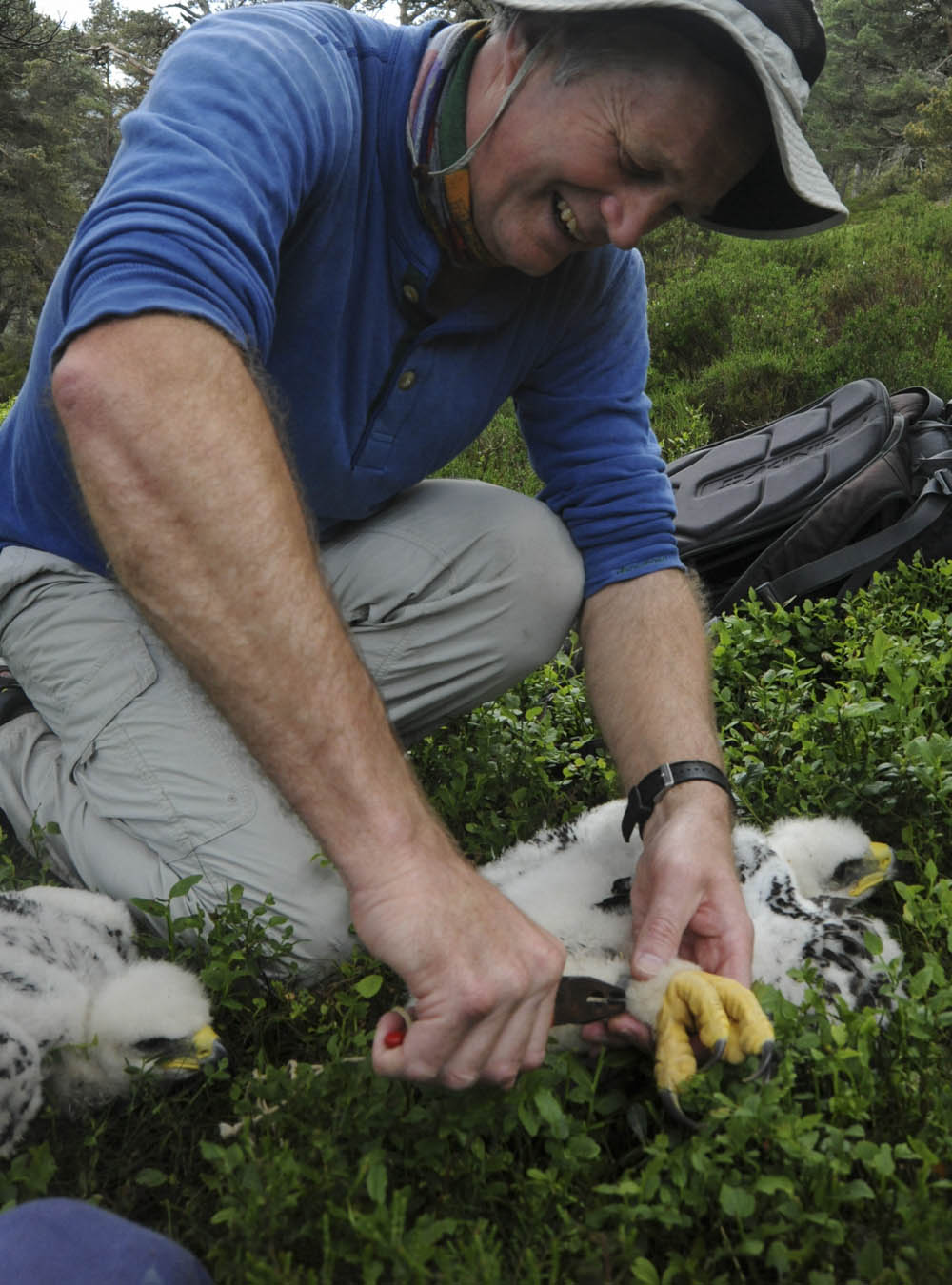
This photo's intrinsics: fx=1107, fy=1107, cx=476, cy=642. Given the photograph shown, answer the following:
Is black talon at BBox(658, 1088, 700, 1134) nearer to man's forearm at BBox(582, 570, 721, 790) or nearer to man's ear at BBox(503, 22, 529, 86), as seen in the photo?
man's forearm at BBox(582, 570, 721, 790)

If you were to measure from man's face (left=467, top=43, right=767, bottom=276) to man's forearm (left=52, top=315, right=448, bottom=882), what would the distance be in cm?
109

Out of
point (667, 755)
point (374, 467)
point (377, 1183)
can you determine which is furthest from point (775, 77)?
point (377, 1183)

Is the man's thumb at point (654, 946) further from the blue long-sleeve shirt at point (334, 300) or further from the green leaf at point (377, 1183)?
the blue long-sleeve shirt at point (334, 300)

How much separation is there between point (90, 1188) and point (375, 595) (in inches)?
72.8

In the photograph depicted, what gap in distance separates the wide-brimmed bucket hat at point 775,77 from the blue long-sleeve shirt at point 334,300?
530mm

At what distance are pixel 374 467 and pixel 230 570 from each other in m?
1.39

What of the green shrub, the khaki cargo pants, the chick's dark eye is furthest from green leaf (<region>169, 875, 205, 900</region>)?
the green shrub

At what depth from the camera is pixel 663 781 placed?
2.74 m

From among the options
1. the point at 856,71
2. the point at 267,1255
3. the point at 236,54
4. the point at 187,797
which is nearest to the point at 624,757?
the point at 187,797

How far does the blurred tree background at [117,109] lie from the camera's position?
73.0 feet

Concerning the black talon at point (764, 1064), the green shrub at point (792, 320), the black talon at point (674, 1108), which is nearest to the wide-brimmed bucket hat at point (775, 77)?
the black talon at point (764, 1064)

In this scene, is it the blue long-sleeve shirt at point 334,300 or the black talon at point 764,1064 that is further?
the blue long-sleeve shirt at point 334,300

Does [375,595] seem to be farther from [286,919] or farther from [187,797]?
[286,919]

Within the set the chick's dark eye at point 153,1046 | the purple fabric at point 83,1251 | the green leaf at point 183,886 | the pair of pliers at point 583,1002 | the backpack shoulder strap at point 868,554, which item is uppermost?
the purple fabric at point 83,1251
